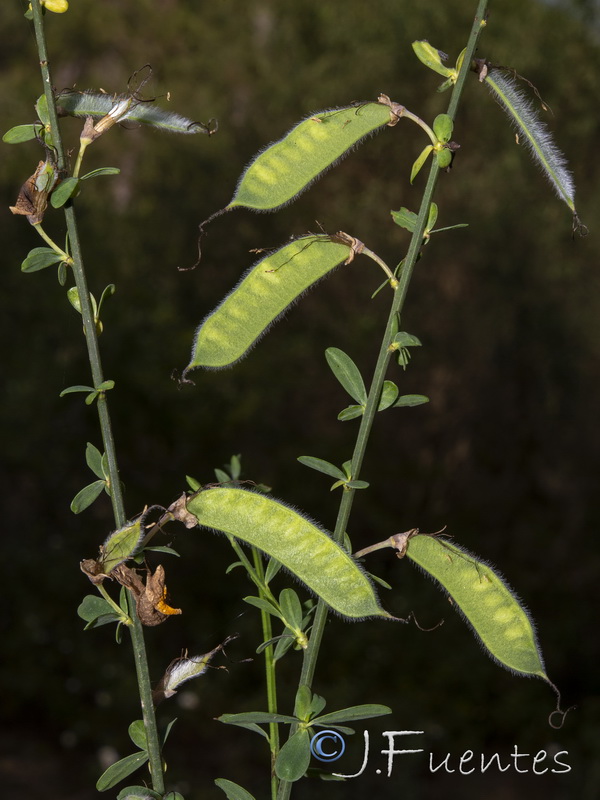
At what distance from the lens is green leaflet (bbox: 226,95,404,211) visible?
49 centimetres

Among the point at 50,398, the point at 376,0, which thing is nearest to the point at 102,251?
the point at 50,398

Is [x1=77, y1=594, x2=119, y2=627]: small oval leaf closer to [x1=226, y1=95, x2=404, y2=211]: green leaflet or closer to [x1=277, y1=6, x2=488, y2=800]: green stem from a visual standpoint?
[x1=277, y1=6, x2=488, y2=800]: green stem

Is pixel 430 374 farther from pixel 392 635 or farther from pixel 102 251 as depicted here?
pixel 102 251

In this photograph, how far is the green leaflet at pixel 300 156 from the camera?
489 mm

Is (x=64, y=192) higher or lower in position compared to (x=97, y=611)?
higher

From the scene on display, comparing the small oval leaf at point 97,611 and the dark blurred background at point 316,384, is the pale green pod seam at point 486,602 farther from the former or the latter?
the dark blurred background at point 316,384

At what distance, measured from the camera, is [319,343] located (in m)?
3.42

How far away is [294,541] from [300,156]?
231 millimetres

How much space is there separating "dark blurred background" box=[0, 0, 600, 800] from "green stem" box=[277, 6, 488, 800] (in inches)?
83.5

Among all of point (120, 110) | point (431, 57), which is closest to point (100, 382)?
point (120, 110)

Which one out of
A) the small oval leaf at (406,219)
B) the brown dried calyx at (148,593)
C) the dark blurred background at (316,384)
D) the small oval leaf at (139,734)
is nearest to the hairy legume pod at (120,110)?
the small oval leaf at (406,219)

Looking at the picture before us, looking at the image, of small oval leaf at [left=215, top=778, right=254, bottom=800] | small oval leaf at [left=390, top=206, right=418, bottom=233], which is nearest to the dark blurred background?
small oval leaf at [left=215, top=778, right=254, bottom=800]

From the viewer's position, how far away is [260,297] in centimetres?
52

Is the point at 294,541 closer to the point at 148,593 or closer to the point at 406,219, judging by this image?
the point at 148,593
